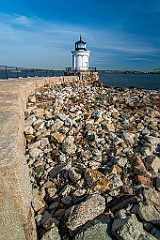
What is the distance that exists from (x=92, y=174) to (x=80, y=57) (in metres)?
25.8

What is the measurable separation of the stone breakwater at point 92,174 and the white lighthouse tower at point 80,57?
23.0 meters

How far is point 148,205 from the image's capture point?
1826 mm

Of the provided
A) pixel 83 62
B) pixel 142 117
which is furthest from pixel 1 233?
pixel 83 62

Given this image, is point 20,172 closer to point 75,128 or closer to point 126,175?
point 126,175

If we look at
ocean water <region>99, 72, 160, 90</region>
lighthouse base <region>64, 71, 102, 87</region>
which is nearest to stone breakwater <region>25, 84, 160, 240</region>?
lighthouse base <region>64, 71, 102, 87</region>

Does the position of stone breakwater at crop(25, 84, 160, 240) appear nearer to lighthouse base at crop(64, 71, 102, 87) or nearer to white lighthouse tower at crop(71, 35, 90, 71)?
lighthouse base at crop(64, 71, 102, 87)

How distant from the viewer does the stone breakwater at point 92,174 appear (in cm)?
168

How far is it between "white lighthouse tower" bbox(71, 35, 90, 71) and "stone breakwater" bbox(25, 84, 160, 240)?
23.0 m

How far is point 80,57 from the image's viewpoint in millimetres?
26297

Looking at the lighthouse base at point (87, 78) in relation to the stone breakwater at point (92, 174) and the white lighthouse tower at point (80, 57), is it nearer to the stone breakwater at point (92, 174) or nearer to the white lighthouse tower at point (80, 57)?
the white lighthouse tower at point (80, 57)

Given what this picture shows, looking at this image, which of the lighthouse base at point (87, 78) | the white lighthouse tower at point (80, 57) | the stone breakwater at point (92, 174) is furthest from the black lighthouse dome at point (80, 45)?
the stone breakwater at point (92, 174)

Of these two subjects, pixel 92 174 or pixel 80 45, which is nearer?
pixel 92 174

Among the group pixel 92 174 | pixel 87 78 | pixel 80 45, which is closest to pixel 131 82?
pixel 80 45

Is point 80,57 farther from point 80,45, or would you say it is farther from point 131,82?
point 131,82
